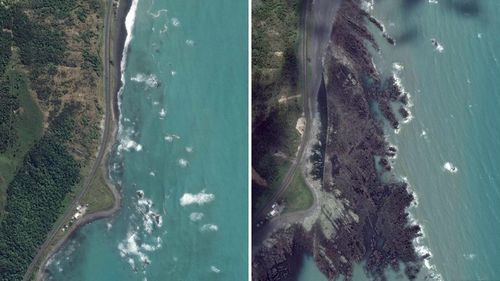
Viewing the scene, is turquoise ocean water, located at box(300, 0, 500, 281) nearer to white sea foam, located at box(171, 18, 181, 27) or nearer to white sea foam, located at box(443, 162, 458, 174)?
white sea foam, located at box(443, 162, 458, 174)

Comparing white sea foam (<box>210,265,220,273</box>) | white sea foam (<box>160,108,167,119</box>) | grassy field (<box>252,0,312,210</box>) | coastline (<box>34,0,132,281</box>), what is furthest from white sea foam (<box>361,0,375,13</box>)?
white sea foam (<box>210,265,220,273</box>)

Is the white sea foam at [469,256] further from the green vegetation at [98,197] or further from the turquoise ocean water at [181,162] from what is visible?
the green vegetation at [98,197]

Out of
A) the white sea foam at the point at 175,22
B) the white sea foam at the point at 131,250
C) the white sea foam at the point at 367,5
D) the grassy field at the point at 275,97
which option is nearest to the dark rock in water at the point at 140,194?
the white sea foam at the point at 131,250

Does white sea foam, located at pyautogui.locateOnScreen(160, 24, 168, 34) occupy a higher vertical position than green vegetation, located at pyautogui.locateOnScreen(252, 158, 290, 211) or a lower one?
higher

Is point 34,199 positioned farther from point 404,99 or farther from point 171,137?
point 404,99

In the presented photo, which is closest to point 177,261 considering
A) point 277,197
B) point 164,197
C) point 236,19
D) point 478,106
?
point 164,197

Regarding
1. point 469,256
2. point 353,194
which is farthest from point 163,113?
point 469,256

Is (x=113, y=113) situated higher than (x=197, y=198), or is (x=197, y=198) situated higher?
(x=113, y=113)
